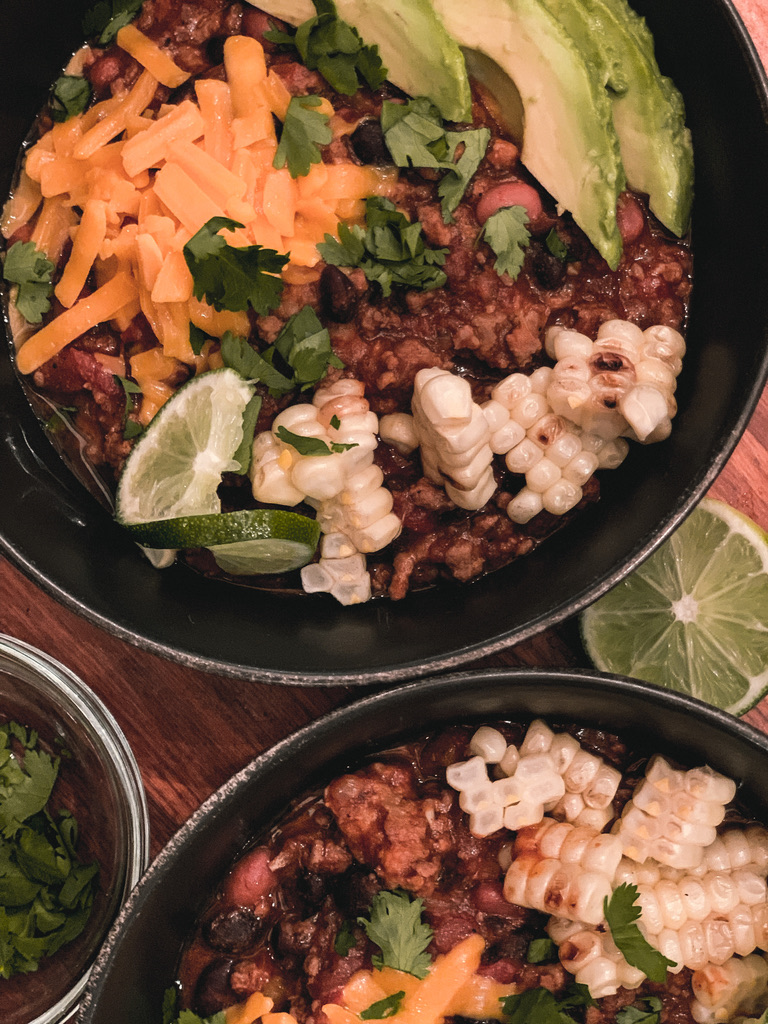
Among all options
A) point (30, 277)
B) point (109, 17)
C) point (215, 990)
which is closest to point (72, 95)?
point (109, 17)

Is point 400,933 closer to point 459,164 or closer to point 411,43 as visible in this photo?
point 459,164

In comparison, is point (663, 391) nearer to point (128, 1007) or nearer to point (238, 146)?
point (238, 146)

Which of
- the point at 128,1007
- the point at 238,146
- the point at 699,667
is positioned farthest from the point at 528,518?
the point at 128,1007

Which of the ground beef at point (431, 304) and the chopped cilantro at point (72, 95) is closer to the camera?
the ground beef at point (431, 304)

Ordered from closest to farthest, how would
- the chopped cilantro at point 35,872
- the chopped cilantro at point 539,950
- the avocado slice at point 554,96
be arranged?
the avocado slice at point 554,96 < the chopped cilantro at point 539,950 < the chopped cilantro at point 35,872

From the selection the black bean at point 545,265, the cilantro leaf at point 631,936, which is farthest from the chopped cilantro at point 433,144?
the cilantro leaf at point 631,936

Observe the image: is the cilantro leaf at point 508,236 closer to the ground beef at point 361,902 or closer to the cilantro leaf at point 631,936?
the ground beef at point 361,902
